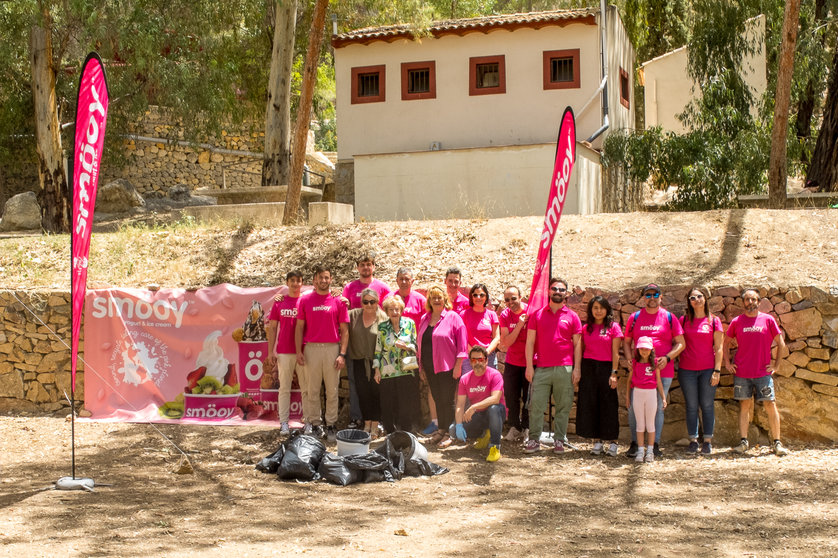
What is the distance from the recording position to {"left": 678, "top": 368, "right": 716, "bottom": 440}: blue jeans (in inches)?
376

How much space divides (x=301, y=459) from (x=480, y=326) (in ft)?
8.46

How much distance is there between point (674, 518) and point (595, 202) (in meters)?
13.2

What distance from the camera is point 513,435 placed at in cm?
1000

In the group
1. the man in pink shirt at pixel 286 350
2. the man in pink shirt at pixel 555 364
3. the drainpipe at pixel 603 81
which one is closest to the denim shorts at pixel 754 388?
the man in pink shirt at pixel 555 364

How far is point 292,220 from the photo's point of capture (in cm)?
1667

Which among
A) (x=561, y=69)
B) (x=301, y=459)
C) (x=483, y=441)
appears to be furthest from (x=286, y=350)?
(x=561, y=69)

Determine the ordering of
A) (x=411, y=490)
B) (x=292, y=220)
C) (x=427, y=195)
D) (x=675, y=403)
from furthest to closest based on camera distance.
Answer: (x=427, y=195) < (x=292, y=220) < (x=675, y=403) < (x=411, y=490)

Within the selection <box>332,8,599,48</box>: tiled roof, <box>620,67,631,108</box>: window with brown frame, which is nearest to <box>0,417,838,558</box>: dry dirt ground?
<box>332,8,599,48</box>: tiled roof

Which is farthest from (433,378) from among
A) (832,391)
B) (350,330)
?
(832,391)

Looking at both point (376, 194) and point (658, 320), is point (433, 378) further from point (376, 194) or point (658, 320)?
point (376, 194)

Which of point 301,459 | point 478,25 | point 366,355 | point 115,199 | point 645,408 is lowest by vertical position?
point 301,459

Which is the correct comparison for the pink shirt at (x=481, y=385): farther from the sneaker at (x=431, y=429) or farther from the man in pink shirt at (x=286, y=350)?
the man in pink shirt at (x=286, y=350)

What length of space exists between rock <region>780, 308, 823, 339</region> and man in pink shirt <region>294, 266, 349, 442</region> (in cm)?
498

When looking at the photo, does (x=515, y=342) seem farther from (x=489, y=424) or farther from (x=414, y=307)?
(x=414, y=307)
